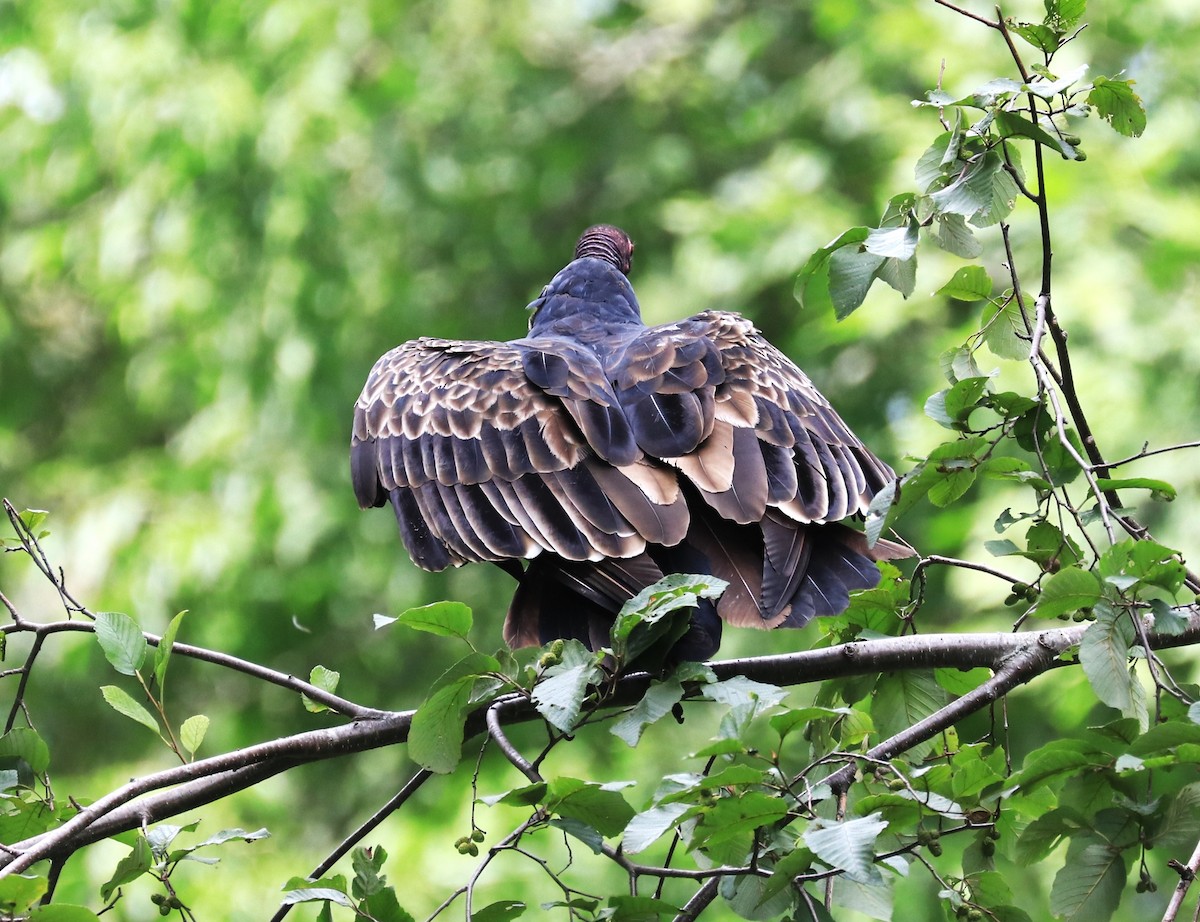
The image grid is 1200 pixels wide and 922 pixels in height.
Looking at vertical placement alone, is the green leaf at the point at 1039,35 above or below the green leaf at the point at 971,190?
above

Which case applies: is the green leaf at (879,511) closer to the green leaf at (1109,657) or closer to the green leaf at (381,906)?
the green leaf at (1109,657)

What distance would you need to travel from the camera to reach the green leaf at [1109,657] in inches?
54.7

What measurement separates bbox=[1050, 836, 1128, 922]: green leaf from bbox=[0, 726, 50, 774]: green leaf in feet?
4.09

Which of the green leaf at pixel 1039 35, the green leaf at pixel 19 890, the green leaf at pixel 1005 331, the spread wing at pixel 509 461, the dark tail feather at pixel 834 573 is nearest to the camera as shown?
the green leaf at pixel 19 890

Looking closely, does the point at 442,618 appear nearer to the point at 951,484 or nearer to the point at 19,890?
the point at 19,890

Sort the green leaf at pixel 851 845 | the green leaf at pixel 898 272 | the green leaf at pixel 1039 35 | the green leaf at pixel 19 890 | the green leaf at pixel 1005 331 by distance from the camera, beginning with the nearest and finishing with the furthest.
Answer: the green leaf at pixel 851 845 → the green leaf at pixel 19 890 → the green leaf at pixel 1039 35 → the green leaf at pixel 898 272 → the green leaf at pixel 1005 331

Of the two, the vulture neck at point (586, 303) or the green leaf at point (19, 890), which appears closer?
the green leaf at point (19, 890)

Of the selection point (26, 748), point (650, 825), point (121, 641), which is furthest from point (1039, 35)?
point (26, 748)

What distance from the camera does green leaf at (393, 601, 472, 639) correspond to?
5.17 ft

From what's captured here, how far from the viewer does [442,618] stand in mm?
1601

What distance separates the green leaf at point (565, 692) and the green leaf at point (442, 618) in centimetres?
11

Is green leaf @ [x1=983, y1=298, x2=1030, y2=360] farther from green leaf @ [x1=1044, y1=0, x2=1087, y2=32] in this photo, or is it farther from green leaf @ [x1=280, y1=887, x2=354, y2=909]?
green leaf @ [x1=280, y1=887, x2=354, y2=909]

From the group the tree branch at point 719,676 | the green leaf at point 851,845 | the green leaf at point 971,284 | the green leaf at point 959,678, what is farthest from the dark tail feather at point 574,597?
the green leaf at point 851,845

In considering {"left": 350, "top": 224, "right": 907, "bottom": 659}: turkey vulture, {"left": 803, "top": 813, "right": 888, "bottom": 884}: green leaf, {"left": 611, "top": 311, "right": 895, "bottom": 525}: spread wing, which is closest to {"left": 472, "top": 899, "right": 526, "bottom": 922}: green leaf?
{"left": 803, "top": 813, "right": 888, "bottom": 884}: green leaf
